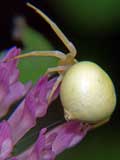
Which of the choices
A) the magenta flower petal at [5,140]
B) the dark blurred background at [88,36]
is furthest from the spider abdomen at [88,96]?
the dark blurred background at [88,36]

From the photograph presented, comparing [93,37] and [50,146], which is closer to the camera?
[50,146]

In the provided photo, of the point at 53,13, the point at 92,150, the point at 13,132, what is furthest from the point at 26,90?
the point at 53,13

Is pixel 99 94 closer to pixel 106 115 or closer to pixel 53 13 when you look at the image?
pixel 106 115

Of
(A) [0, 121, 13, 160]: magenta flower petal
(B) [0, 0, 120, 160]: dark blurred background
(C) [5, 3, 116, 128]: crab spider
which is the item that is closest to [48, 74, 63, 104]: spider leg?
(C) [5, 3, 116, 128]: crab spider

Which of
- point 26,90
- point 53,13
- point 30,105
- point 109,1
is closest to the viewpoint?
point 30,105

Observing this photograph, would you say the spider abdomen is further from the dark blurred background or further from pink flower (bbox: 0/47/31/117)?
the dark blurred background

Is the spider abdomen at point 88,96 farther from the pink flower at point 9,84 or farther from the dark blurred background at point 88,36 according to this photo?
the dark blurred background at point 88,36
